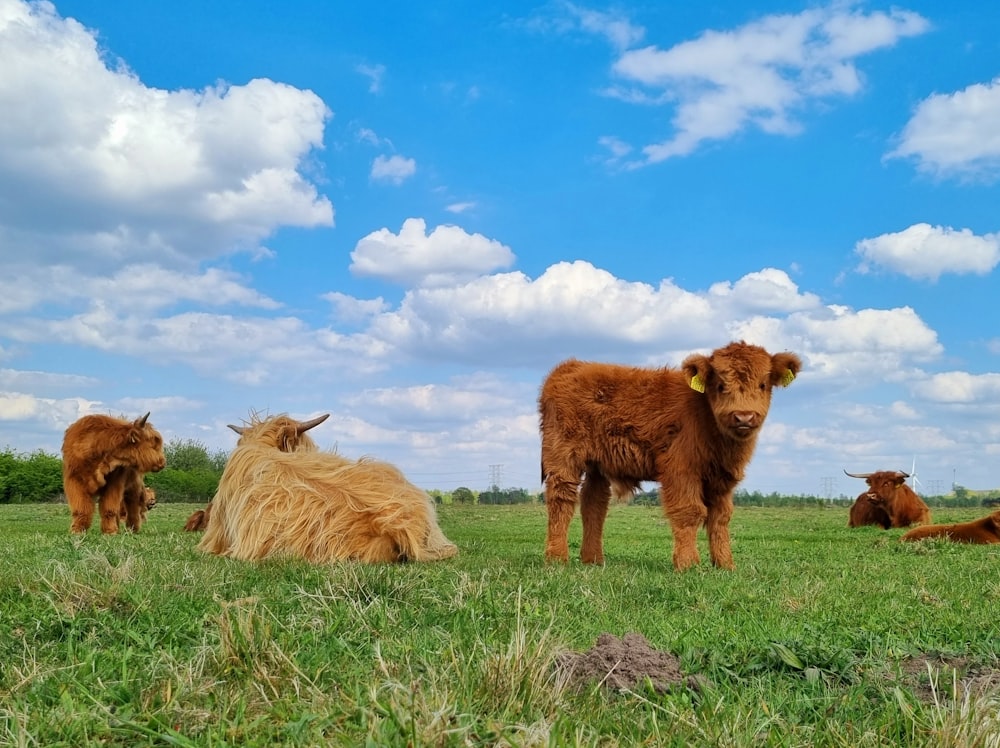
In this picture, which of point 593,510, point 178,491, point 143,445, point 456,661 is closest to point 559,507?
point 593,510

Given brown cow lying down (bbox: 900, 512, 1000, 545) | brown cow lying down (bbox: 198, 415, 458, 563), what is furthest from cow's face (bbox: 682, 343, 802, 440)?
brown cow lying down (bbox: 900, 512, 1000, 545)

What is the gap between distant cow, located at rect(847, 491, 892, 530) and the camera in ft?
63.9

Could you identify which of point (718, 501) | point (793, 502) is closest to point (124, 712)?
point (718, 501)

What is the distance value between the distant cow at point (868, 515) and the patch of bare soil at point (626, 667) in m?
17.9

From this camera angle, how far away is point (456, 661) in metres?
2.81

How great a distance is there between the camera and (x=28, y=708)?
2619 millimetres

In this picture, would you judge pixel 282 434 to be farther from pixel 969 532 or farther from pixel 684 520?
pixel 969 532

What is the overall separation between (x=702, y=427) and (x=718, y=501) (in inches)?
32.2

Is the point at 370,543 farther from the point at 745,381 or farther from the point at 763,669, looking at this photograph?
the point at 763,669

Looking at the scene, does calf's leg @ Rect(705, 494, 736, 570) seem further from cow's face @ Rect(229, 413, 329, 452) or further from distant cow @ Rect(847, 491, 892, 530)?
distant cow @ Rect(847, 491, 892, 530)

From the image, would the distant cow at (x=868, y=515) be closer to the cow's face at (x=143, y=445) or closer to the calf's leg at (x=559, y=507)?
the calf's leg at (x=559, y=507)

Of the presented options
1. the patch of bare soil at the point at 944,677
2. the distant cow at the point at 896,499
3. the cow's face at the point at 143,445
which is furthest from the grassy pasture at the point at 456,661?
the distant cow at the point at 896,499

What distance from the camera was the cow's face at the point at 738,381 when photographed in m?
8.38

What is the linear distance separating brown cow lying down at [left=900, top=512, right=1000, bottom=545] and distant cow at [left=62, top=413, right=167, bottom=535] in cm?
1165
